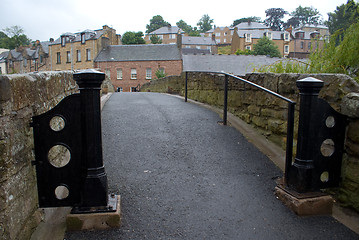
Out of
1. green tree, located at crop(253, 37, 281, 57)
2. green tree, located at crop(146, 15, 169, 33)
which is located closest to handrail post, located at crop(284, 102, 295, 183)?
green tree, located at crop(253, 37, 281, 57)

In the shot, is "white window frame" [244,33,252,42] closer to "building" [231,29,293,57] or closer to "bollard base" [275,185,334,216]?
"building" [231,29,293,57]

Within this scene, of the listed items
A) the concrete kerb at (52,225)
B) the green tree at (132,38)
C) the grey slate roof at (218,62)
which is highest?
the green tree at (132,38)

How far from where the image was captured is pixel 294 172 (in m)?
3.32

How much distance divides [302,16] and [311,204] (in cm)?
12173

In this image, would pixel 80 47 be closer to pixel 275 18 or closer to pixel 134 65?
pixel 134 65

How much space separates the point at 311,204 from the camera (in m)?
3.16

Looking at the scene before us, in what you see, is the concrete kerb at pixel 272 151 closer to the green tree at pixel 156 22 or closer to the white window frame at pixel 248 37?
the white window frame at pixel 248 37

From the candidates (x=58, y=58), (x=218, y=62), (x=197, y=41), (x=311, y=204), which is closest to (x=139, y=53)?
(x=218, y=62)

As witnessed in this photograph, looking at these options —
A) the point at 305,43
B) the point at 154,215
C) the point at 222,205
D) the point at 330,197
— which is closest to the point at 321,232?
the point at 330,197

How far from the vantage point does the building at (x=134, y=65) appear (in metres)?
44.9

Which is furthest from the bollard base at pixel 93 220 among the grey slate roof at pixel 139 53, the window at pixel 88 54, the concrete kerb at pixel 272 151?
the window at pixel 88 54

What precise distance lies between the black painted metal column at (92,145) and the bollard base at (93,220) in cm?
11

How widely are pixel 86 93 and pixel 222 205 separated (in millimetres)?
1878

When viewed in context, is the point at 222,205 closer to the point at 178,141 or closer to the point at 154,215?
the point at 154,215
